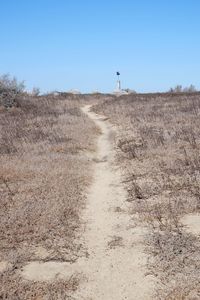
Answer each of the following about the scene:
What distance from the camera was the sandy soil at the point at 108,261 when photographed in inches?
320

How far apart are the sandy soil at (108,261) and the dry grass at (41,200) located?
10.0 inches

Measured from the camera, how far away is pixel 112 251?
9602mm

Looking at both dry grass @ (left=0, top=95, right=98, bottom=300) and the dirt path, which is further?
dry grass @ (left=0, top=95, right=98, bottom=300)

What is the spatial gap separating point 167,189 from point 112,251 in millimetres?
4113

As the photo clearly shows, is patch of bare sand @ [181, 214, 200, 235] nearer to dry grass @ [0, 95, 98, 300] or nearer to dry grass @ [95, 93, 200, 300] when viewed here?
dry grass @ [95, 93, 200, 300]

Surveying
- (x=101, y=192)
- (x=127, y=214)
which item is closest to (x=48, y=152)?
(x=101, y=192)

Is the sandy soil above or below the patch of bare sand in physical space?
below

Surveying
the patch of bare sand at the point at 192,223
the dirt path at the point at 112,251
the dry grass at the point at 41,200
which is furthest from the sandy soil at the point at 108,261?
the patch of bare sand at the point at 192,223

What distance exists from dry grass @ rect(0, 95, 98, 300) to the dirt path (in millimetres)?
324

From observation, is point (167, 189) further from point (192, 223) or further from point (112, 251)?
point (112, 251)

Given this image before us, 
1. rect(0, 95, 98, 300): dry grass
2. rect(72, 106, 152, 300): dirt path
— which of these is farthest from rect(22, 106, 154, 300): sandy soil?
rect(0, 95, 98, 300): dry grass

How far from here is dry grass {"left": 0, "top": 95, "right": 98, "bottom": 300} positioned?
8641mm

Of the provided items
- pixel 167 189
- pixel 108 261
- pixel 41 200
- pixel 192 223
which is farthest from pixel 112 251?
pixel 167 189

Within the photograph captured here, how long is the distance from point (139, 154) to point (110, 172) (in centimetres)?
198
